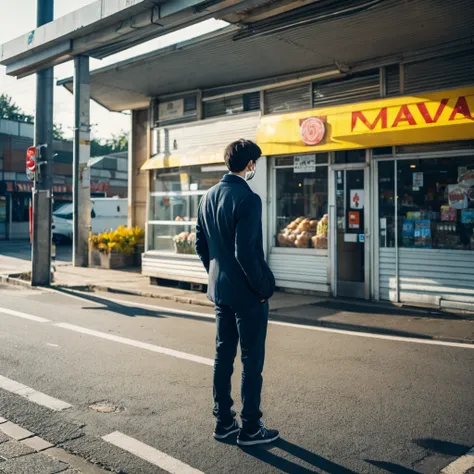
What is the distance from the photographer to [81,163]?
15688mm

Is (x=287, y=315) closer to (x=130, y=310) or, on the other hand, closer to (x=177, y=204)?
(x=130, y=310)

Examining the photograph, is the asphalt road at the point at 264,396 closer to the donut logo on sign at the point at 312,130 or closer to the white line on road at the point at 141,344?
the white line on road at the point at 141,344

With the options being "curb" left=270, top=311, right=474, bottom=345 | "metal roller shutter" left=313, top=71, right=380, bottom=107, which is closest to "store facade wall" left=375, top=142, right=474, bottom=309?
"metal roller shutter" left=313, top=71, right=380, bottom=107

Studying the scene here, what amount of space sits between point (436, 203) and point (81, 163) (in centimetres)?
926

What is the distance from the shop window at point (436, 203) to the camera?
1008 centimetres

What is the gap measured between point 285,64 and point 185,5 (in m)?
2.68

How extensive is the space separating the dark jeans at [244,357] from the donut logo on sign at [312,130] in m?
7.57

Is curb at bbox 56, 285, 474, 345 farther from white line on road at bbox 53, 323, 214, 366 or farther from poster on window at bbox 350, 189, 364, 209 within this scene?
white line on road at bbox 53, 323, 214, 366

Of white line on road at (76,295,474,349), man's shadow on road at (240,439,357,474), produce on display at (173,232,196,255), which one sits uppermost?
produce on display at (173,232,196,255)

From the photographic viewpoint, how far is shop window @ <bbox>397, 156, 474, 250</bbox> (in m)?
10.1

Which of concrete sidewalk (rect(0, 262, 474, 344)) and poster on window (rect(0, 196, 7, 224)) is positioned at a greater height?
poster on window (rect(0, 196, 7, 224))

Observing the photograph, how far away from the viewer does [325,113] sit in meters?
11.3

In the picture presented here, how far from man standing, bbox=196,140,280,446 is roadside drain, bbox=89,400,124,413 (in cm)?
101

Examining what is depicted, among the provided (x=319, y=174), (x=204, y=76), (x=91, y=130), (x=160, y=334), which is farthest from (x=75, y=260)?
(x=160, y=334)
